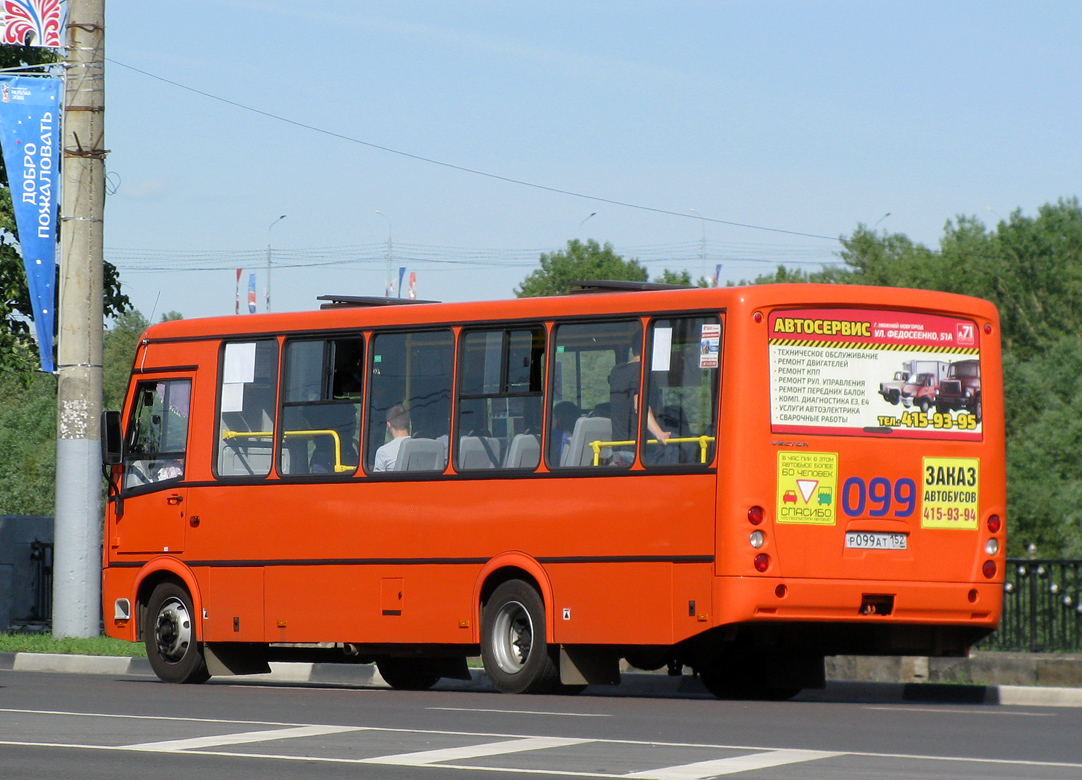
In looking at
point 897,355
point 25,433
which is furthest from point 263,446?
point 25,433

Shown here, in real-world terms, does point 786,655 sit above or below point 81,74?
below

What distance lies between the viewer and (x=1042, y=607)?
17.7 m

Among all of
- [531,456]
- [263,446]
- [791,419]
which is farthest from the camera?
[263,446]

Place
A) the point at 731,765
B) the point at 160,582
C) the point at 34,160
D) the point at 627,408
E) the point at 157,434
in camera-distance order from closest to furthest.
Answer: the point at 731,765 < the point at 627,408 < the point at 160,582 < the point at 157,434 < the point at 34,160

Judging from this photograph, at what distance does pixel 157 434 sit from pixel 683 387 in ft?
17.6

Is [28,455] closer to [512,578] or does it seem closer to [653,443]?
[512,578]

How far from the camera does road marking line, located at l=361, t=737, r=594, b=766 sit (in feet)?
31.5

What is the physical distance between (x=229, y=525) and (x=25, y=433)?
198 feet

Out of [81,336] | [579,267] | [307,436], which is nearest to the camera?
[307,436]

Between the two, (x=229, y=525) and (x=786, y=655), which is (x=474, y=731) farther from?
(x=229, y=525)

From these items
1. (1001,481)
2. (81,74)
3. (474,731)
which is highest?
(81,74)

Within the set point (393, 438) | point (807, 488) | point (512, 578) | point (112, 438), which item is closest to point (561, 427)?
point (512, 578)

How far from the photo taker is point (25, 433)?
74812 mm

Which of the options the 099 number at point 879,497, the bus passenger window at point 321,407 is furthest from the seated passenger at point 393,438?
the 099 number at point 879,497
